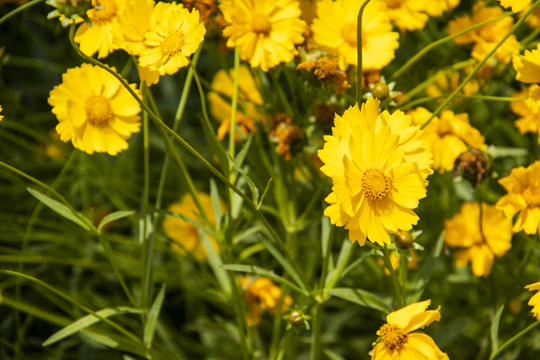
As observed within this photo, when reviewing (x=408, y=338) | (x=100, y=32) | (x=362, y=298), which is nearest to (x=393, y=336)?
(x=408, y=338)

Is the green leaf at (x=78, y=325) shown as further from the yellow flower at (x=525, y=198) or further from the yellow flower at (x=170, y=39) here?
the yellow flower at (x=525, y=198)

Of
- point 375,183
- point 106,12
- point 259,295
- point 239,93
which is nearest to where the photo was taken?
point 375,183

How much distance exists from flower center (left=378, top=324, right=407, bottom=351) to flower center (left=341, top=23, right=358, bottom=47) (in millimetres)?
440

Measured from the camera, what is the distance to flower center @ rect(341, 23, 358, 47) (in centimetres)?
94

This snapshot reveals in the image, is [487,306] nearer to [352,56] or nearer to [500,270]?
[500,270]

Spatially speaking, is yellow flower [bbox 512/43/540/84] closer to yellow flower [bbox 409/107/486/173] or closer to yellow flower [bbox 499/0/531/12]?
yellow flower [bbox 499/0/531/12]

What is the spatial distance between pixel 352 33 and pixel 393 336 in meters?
0.47

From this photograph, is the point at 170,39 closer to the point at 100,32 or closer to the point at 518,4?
the point at 100,32

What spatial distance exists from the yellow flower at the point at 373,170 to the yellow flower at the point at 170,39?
209mm

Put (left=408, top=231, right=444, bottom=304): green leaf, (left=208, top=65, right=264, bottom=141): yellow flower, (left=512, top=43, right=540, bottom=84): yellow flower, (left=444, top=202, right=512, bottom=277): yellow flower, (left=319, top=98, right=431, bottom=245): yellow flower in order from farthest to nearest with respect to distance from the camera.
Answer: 1. (left=208, top=65, right=264, bottom=141): yellow flower
2. (left=444, top=202, right=512, bottom=277): yellow flower
3. (left=408, top=231, right=444, bottom=304): green leaf
4. (left=512, top=43, right=540, bottom=84): yellow flower
5. (left=319, top=98, right=431, bottom=245): yellow flower

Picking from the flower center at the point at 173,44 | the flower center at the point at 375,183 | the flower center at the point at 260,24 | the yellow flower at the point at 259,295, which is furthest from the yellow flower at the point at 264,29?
the yellow flower at the point at 259,295

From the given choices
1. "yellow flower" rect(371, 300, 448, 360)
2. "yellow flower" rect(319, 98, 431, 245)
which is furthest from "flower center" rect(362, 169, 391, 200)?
"yellow flower" rect(371, 300, 448, 360)

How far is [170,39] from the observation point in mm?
773

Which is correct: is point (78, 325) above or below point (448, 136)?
Answer: below
